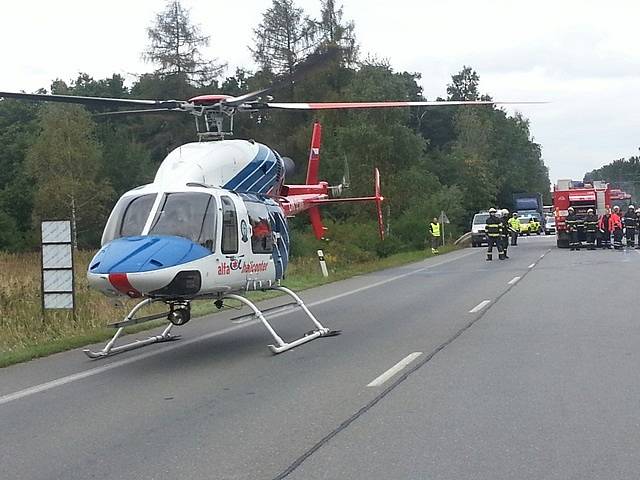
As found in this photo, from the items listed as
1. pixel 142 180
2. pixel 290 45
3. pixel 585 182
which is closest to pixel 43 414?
pixel 585 182

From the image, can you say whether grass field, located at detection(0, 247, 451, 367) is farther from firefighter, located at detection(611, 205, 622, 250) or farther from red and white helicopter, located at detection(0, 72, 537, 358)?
firefighter, located at detection(611, 205, 622, 250)

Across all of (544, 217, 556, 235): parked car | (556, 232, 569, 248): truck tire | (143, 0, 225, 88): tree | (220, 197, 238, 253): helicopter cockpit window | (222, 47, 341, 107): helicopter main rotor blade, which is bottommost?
(544, 217, 556, 235): parked car

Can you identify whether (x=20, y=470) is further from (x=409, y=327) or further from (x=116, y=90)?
(x=116, y=90)

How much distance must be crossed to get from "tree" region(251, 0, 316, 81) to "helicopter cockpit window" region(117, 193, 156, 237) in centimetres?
5483

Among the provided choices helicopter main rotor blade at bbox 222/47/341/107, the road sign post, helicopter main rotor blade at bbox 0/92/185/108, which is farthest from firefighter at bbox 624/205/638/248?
helicopter main rotor blade at bbox 0/92/185/108

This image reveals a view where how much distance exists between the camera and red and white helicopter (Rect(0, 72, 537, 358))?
1030 cm

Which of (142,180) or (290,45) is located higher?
(290,45)

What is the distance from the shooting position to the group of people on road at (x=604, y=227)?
3938 cm

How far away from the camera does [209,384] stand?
31.7 ft

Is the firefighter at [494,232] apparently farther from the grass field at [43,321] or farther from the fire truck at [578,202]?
the grass field at [43,321]

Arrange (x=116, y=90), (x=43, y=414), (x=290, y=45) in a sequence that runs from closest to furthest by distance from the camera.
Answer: (x=43, y=414)
(x=290, y=45)
(x=116, y=90)

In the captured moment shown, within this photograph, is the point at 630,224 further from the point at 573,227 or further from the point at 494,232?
the point at 494,232

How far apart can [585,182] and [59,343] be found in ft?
114

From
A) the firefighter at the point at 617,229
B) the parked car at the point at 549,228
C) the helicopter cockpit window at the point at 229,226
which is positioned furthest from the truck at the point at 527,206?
the helicopter cockpit window at the point at 229,226
